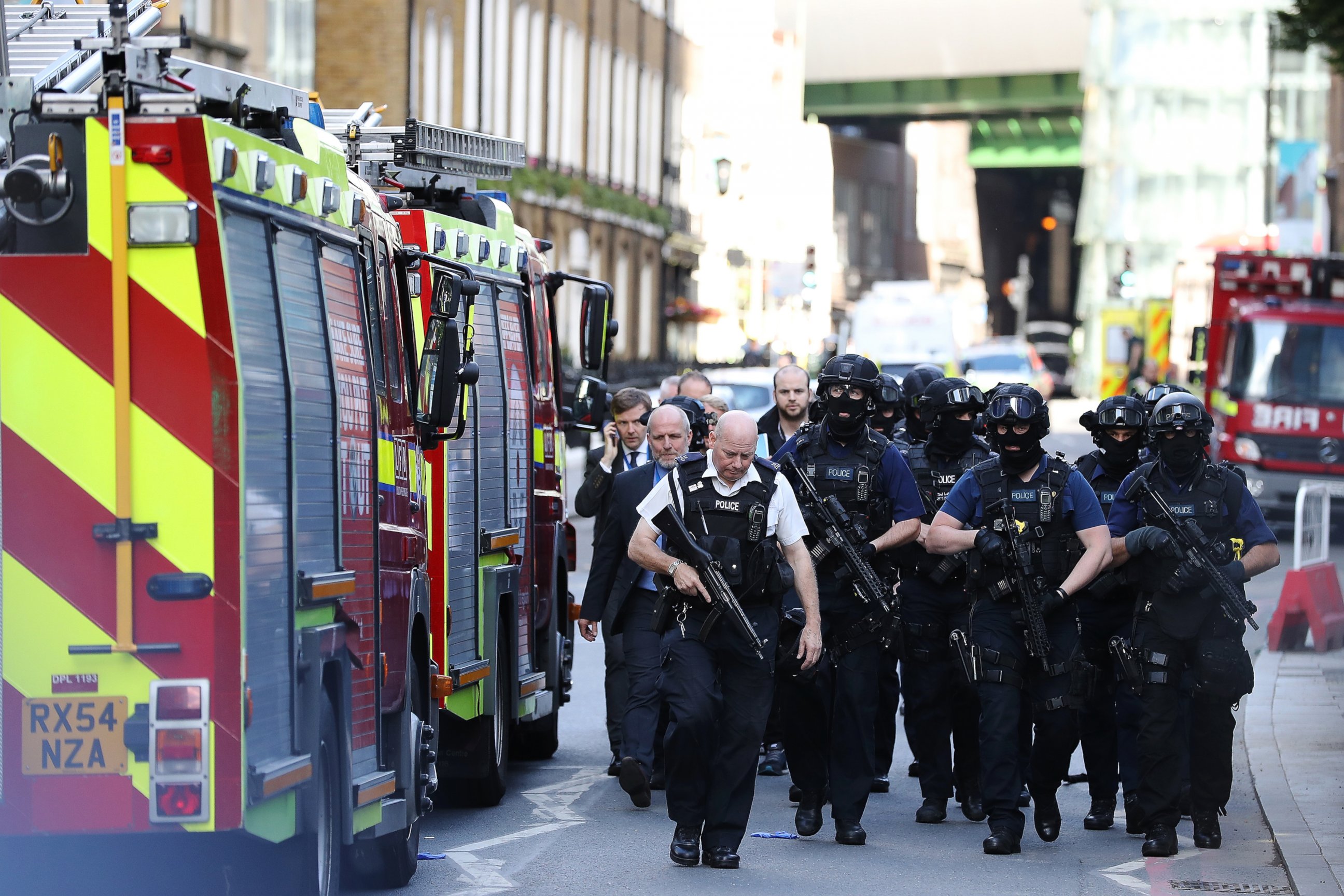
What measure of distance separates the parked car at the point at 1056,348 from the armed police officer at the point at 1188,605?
63205 mm

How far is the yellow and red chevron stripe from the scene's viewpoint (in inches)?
227

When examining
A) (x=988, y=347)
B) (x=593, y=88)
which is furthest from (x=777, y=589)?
(x=988, y=347)

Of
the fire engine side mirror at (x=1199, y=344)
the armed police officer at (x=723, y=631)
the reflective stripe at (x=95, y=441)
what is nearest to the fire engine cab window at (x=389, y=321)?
the armed police officer at (x=723, y=631)

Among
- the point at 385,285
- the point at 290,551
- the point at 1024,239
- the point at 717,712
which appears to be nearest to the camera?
the point at 290,551

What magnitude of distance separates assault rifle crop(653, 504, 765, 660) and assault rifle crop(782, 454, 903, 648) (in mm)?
1064

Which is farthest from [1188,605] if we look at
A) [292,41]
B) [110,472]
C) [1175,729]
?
[292,41]

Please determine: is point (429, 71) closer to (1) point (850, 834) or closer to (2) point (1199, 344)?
(2) point (1199, 344)

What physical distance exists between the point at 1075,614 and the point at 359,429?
3522 mm

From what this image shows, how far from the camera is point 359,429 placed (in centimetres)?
718

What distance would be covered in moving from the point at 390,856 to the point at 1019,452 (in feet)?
10.2

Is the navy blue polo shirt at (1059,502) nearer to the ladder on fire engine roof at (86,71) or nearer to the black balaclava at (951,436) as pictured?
the black balaclava at (951,436)

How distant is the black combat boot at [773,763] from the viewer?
1130 cm

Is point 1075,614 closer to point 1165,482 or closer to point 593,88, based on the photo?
point 1165,482

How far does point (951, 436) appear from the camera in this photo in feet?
34.2
